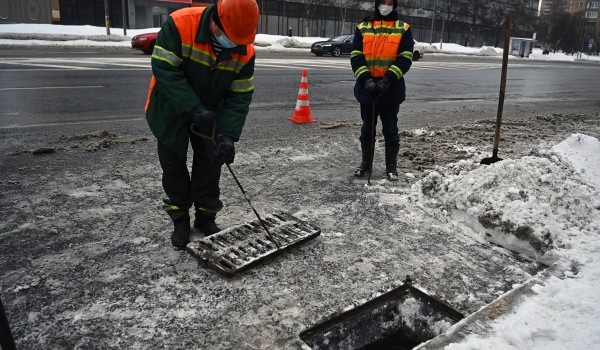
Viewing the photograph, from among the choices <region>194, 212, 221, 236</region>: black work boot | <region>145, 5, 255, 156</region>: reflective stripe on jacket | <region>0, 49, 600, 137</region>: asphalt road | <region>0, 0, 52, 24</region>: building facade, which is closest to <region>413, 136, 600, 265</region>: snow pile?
<region>194, 212, 221, 236</region>: black work boot

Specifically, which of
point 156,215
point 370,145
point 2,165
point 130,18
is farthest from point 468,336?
point 130,18

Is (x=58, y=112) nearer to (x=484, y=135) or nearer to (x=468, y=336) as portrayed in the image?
(x=484, y=135)

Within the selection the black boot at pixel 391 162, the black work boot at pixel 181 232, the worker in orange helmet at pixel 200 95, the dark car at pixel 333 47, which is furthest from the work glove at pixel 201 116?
the dark car at pixel 333 47

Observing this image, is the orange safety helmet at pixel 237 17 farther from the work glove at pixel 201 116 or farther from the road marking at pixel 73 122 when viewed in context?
the road marking at pixel 73 122

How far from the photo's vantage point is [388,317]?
2.83 meters

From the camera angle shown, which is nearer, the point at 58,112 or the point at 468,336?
the point at 468,336

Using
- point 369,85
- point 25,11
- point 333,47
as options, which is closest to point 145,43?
point 333,47

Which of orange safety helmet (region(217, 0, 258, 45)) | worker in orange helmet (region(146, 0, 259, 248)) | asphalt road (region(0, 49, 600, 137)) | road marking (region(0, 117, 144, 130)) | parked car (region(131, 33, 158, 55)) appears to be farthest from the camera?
parked car (region(131, 33, 158, 55))

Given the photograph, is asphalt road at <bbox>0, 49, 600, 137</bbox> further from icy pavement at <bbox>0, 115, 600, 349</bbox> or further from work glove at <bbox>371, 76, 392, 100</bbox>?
work glove at <bbox>371, 76, 392, 100</bbox>

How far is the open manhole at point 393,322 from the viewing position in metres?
2.61

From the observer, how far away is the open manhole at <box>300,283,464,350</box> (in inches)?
103

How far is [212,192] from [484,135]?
5304 millimetres

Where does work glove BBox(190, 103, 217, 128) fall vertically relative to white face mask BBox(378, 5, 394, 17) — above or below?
below

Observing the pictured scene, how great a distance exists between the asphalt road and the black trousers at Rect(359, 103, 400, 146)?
2.77 meters
